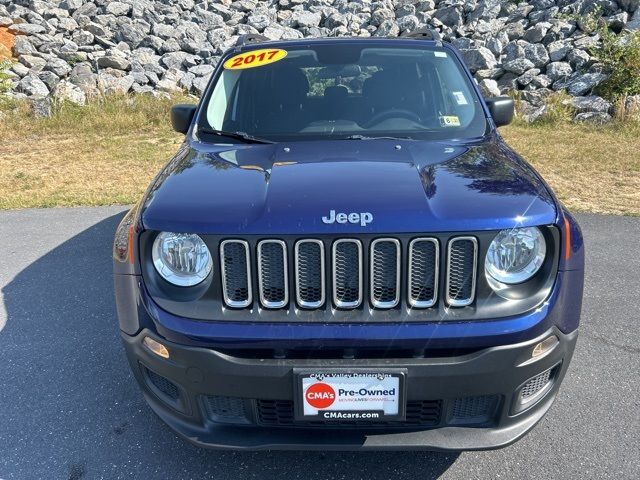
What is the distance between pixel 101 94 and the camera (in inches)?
471

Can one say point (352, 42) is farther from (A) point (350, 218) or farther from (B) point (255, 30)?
(B) point (255, 30)

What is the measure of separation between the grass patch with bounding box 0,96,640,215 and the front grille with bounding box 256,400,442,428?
190 inches

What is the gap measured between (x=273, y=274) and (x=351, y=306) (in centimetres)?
32

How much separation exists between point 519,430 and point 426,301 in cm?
67

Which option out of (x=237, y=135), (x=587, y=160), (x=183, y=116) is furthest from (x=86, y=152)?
(x=587, y=160)

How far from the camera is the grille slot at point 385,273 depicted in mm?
2170

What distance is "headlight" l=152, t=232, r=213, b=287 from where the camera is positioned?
2270mm

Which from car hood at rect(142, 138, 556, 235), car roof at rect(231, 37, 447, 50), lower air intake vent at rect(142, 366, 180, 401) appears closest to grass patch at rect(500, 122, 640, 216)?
car roof at rect(231, 37, 447, 50)

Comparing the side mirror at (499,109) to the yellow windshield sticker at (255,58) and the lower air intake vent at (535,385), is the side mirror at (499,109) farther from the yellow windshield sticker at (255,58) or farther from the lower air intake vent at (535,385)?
the lower air intake vent at (535,385)

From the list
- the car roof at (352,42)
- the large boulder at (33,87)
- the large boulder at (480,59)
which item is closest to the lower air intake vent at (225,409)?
the car roof at (352,42)

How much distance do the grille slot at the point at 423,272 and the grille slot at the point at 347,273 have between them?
192 mm

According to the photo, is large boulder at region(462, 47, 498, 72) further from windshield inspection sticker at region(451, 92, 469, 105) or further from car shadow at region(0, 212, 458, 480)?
car shadow at region(0, 212, 458, 480)

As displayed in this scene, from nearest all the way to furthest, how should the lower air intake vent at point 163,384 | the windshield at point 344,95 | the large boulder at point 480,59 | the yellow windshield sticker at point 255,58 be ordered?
the lower air intake vent at point 163,384 < the windshield at point 344,95 < the yellow windshield sticker at point 255,58 < the large boulder at point 480,59

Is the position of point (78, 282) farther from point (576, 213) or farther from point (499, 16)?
point (499, 16)
